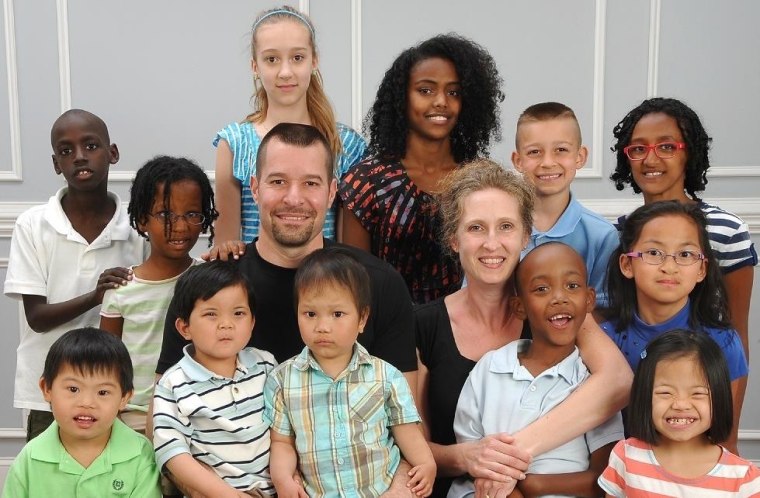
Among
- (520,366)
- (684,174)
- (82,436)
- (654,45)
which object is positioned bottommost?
(82,436)

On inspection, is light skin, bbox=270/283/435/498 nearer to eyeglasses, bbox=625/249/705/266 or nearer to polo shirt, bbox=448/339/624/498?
polo shirt, bbox=448/339/624/498

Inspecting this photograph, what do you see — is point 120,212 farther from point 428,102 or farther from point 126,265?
point 428,102

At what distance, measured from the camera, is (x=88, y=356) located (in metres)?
1.92

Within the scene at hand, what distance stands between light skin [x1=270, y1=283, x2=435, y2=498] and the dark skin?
93 cm

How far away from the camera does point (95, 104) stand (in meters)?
3.94

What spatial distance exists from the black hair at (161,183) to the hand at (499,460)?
1.08 metres

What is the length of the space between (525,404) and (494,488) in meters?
0.22

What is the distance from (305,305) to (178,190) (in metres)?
0.69

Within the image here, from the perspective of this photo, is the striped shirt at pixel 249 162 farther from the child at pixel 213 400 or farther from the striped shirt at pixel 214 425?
the striped shirt at pixel 214 425

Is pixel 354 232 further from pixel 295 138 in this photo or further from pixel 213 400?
pixel 213 400

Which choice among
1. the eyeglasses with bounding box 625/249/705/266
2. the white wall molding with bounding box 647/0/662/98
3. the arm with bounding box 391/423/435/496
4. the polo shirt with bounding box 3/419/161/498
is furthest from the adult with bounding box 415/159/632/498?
the white wall molding with bounding box 647/0/662/98

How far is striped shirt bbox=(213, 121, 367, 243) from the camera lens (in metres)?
2.75

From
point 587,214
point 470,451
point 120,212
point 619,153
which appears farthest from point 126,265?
point 619,153

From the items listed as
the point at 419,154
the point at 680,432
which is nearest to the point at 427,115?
the point at 419,154
